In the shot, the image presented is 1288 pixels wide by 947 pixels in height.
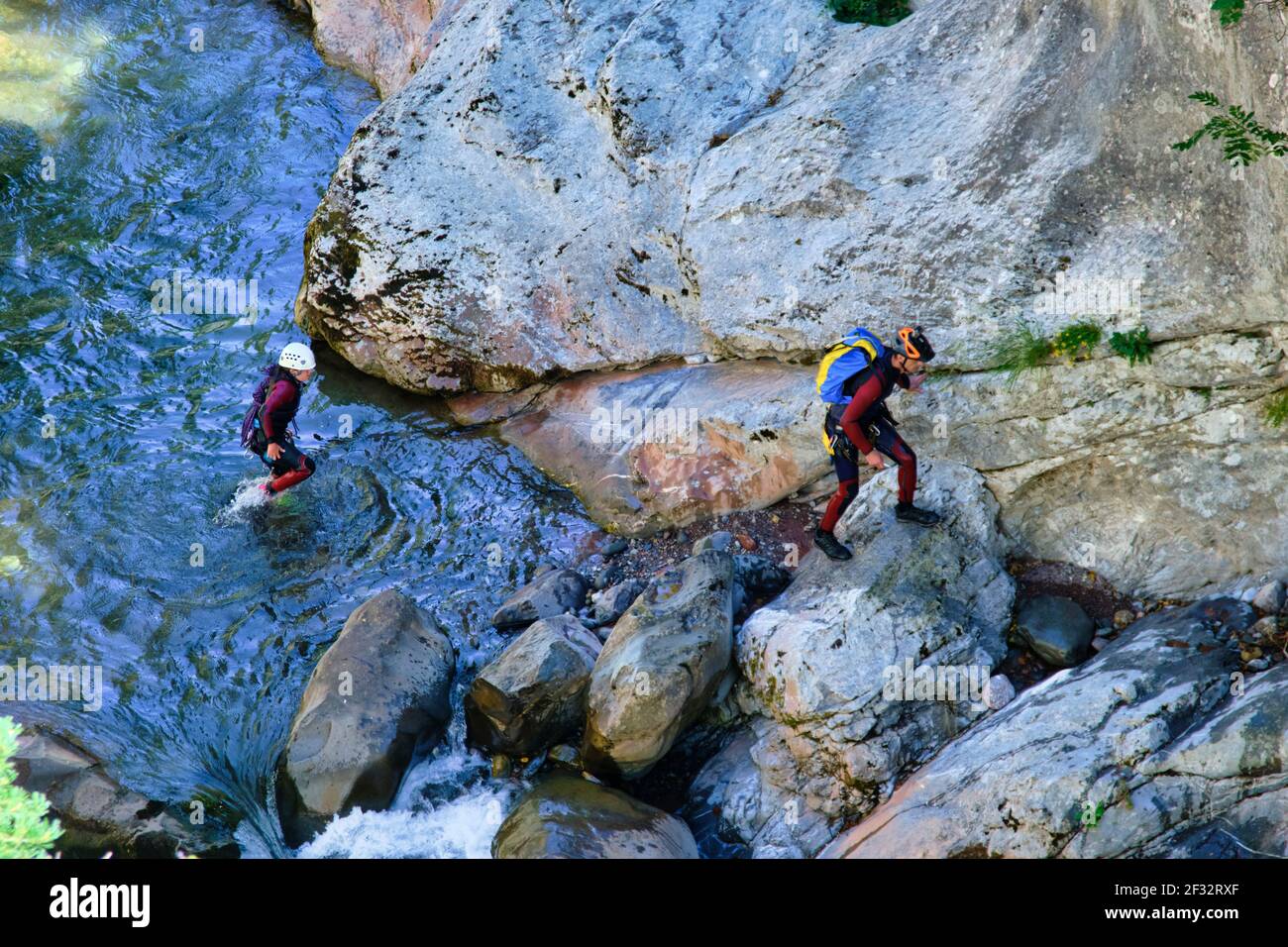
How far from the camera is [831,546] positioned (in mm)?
10672

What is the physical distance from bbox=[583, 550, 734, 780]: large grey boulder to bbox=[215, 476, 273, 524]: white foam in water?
511 centimetres

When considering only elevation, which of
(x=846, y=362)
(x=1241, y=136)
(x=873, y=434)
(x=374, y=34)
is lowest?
(x=873, y=434)

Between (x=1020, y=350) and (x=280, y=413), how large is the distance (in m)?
7.99

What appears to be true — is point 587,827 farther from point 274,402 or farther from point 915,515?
point 274,402

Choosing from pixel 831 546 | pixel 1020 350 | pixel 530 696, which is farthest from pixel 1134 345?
pixel 530 696

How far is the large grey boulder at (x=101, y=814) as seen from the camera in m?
8.91

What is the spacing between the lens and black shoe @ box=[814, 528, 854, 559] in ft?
34.9

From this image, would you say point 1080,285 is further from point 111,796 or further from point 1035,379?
point 111,796

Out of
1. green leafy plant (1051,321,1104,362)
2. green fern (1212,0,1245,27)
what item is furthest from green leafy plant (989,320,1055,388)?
green fern (1212,0,1245,27)

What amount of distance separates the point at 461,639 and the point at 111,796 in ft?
12.0

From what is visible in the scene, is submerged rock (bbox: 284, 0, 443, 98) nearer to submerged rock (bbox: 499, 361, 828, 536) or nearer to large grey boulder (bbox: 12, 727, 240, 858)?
submerged rock (bbox: 499, 361, 828, 536)

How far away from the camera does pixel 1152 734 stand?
820cm

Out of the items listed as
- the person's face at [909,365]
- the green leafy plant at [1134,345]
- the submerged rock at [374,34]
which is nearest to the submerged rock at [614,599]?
the person's face at [909,365]

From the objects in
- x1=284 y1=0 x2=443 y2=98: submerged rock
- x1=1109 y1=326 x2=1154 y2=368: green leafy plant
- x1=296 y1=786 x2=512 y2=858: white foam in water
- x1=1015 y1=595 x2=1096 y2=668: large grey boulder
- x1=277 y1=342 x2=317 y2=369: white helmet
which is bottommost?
x1=296 y1=786 x2=512 y2=858: white foam in water
